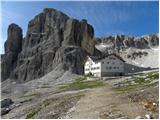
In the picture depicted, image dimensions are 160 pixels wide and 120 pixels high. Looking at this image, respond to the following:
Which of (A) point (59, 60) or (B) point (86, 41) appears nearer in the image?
(A) point (59, 60)

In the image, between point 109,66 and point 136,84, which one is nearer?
point 136,84

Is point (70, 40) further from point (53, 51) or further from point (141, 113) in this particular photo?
point (141, 113)

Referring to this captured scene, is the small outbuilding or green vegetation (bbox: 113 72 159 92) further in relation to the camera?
the small outbuilding

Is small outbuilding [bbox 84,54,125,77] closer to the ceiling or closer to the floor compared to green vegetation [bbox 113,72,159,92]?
closer to the ceiling

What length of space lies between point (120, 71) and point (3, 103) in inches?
2828

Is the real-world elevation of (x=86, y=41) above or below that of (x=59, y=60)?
above

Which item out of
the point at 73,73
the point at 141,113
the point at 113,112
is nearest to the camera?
the point at 141,113

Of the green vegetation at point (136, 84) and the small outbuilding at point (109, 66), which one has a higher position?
the small outbuilding at point (109, 66)

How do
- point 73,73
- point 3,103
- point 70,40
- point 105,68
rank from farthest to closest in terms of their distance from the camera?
1. point 70,40
2. point 73,73
3. point 105,68
4. point 3,103

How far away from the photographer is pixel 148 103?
3152 centimetres

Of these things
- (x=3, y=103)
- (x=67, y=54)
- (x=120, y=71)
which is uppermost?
(x=67, y=54)

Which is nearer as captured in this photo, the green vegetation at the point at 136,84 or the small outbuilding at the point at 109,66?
the green vegetation at the point at 136,84

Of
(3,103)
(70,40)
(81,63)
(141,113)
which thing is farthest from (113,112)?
(70,40)

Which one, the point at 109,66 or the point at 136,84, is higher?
the point at 109,66
